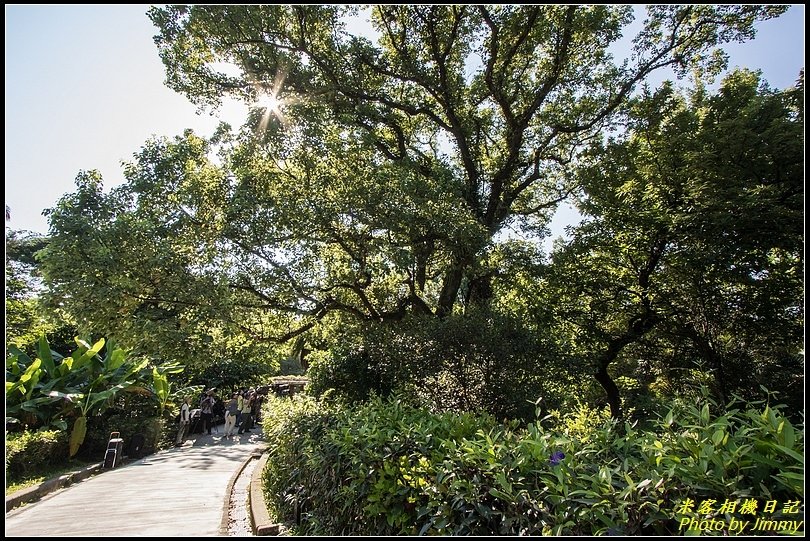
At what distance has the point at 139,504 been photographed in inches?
236

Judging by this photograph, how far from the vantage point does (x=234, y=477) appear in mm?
8008

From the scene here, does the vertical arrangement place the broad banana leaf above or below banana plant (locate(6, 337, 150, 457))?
below

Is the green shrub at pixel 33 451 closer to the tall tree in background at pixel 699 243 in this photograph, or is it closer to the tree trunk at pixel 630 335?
the tall tree in background at pixel 699 243

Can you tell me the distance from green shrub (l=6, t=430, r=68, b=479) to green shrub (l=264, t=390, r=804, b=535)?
7362 millimetres

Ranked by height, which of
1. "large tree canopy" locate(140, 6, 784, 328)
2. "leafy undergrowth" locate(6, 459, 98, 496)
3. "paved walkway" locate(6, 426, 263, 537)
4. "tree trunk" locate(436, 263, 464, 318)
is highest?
"large tree canopy" locate(140, 6, 784, 328)

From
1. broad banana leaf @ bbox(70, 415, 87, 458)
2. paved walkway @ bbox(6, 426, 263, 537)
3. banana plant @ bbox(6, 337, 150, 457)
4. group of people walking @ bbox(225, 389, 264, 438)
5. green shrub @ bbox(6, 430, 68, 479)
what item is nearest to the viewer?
paved walkway @ bbox(6, 426, 263, 537)

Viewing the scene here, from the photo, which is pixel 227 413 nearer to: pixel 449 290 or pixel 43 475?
pixel 43 475

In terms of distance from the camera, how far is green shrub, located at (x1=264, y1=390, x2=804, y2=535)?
6.83 feet

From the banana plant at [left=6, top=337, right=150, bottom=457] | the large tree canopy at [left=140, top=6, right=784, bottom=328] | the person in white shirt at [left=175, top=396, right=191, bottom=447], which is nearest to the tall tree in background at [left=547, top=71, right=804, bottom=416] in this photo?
the large tree canopy at [left=140, top=6, right=784, bottom=328]

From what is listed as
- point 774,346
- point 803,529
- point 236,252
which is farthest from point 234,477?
point 774,346

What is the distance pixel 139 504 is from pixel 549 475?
6130mm

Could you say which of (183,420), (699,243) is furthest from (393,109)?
(183,420)

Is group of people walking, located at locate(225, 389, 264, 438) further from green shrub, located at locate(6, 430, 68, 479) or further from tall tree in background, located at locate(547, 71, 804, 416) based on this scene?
tall tree in background, located at locate(547, 71, 804, 416)

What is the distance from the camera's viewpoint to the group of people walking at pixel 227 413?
43.7 ft
